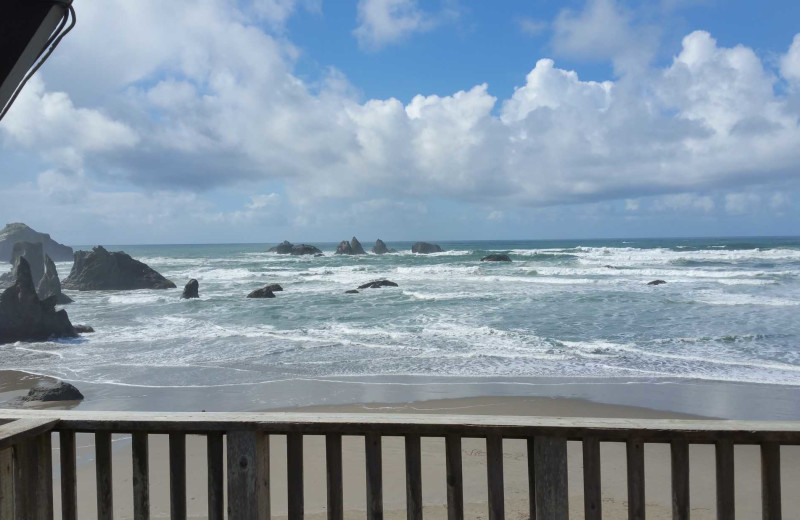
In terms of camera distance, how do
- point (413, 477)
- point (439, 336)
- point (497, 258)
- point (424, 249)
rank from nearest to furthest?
1. point (413, 477)
2. point (439, 336)
3. point (497, 258)
4. point (424, 249)

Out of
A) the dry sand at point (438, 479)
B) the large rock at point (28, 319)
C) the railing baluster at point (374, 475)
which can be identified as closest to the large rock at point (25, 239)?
the large rock at point (28, 319)

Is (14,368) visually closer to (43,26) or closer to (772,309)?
(43,26)

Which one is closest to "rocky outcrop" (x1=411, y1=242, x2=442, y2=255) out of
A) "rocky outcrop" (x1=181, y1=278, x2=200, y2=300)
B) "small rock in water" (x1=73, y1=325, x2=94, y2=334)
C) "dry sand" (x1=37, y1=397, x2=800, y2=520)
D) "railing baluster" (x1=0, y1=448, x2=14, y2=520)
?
"rocky outcrop" (x1=181, y1=278, x2=200, y2=300)

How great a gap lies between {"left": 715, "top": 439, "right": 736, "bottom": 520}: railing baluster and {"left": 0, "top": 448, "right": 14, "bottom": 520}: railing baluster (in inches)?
99.0

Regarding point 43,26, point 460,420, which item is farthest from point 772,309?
point 43,26

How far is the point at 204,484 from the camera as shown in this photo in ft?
18.2

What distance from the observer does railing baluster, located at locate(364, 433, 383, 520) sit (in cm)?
221

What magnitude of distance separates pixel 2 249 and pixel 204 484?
81.0 meters

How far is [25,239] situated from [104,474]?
83.2m

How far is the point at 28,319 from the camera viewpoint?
1545 centimetres

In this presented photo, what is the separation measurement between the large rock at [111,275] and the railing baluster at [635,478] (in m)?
33.8

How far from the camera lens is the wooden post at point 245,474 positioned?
2201mm

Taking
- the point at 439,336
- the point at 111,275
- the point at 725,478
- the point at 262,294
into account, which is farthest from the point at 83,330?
the point at 111,275

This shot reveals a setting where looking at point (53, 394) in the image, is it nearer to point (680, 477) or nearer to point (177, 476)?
point (177, 476)
